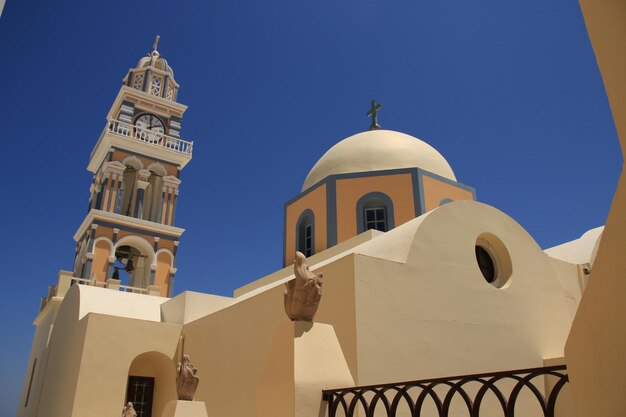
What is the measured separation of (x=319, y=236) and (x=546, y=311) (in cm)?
505

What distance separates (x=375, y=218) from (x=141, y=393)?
6.42 meters

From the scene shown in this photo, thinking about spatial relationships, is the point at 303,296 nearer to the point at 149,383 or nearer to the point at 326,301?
the point at 326,301

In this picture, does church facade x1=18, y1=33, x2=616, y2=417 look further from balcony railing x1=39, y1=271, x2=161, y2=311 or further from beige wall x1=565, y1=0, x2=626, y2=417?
beige wall x1=565, y1=0, x2=626, y2=417

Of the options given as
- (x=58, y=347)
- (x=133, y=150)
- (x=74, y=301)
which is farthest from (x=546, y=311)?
(x=133, y=150)

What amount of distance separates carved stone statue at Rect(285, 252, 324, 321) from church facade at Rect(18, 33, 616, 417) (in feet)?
0.38

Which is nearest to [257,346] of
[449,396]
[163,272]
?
[449,396]

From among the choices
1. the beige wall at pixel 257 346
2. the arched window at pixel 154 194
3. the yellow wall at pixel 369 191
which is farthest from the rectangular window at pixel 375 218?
the arched window at pixel 154 194

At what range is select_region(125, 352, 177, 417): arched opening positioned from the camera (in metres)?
10.9

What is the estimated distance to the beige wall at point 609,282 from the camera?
1.72 meters

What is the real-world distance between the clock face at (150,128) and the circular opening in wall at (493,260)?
1324cm

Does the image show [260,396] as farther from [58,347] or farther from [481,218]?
[58,347]

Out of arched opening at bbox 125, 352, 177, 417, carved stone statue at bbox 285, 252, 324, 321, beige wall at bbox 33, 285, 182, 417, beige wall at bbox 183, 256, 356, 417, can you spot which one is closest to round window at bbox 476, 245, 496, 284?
beige wall at bbox 183, 256, 356, 417

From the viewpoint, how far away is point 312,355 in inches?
172

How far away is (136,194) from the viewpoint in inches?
675
